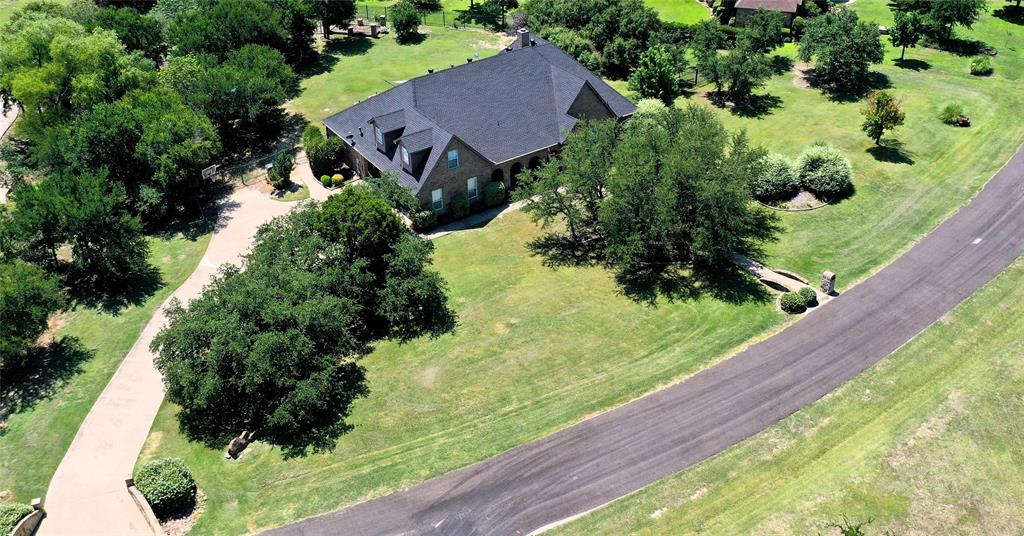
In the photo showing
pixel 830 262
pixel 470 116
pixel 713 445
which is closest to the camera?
pixel 713 445

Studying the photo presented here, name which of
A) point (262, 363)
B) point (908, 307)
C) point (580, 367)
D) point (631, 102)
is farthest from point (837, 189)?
point (262, 363)

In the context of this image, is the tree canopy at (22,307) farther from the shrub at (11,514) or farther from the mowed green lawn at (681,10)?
the mowed green lawn at (681,10)

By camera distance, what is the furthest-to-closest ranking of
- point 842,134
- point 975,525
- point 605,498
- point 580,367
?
point 842,134
point 580,367
point 605,498
point 975,525

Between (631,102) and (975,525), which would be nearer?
(975,525)

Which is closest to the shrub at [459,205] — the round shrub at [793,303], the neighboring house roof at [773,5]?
the round shrub at [793,303]

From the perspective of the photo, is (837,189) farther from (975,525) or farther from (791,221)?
(975,525)

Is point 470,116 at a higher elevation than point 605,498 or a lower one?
higher

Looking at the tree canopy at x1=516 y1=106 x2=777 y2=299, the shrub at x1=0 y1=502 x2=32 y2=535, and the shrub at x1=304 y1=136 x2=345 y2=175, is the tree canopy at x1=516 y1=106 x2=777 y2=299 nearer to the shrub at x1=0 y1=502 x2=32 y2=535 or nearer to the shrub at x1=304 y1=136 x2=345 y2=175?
the shrub at x1=304 y1=136 x2=345 y2=175
